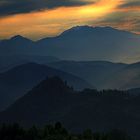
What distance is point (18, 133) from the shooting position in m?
90.1

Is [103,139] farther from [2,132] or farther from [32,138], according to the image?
[2,132]

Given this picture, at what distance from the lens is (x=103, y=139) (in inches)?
3521

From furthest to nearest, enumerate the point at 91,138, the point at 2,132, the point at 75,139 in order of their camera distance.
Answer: the point at 2,132 < the point at 91,138 < the point at 75,139

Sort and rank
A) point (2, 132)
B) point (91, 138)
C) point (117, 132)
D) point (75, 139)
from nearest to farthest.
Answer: point (75, 139) → point (91, 138) → point (2, 132) → point (117, 132)

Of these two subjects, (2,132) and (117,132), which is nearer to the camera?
(2,132)

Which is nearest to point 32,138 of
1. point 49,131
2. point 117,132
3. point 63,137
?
point 49,131

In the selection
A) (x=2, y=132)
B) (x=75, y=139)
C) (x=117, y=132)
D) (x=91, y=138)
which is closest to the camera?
(x=75, y=139)

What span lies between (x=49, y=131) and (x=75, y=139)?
A: 968cm

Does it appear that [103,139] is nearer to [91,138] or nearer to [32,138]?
[91,138]

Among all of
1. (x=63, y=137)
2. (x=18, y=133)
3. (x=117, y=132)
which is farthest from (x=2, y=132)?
(x=117, y=132)

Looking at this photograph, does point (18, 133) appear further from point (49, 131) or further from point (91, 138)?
point (91, 138)

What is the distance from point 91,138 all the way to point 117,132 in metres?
82.6

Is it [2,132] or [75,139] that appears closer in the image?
[75,139]

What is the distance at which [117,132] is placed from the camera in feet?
547
